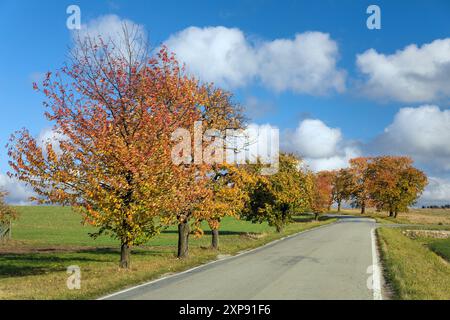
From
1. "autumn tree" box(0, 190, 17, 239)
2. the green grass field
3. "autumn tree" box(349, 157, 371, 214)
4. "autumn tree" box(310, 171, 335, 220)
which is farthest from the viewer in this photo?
"autumn tree" box(349, 157, 371, 214)

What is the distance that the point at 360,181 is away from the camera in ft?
330

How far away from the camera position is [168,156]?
18547 millimetres

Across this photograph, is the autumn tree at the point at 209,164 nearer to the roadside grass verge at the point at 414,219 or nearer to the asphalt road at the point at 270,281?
the asphalt road at the point at 270,281

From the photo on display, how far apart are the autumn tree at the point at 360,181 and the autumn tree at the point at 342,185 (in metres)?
0.91


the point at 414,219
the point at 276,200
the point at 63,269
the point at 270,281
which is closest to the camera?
the point at 270,281

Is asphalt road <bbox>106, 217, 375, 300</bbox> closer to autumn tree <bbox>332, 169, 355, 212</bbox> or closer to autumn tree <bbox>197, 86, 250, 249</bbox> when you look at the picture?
autumn tree <bbox>197, 86, 250, 249</bbox>

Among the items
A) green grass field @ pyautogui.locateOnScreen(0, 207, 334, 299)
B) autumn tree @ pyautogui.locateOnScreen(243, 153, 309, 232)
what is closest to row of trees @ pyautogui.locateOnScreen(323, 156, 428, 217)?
autumn tree @ pyautogui.locateOnScreen(243, 153, 309, 232)

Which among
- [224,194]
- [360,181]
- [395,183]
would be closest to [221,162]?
[224,194]

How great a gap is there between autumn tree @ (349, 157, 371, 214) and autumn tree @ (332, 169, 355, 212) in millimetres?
907

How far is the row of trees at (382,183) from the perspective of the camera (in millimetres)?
88188

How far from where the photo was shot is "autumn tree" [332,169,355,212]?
101 m

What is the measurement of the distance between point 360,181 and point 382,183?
9694 mm

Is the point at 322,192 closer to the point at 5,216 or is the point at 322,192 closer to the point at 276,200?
the point at 276,200

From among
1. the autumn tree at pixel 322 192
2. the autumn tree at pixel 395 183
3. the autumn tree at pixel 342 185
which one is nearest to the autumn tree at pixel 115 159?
the autumn tree at pixel 322 192
